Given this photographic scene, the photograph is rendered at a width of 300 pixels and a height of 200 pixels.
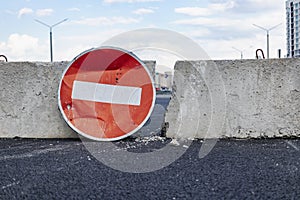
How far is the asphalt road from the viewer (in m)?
3.30

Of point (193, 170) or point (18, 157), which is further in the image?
point (18, 157)

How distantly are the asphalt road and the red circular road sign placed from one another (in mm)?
647

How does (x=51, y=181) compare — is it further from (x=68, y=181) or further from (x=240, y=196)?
(x=240, y=196)

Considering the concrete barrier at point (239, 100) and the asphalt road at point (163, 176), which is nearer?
the asphalt road at point (163, 176)

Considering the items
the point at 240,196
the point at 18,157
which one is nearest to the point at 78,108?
the point at 18,157

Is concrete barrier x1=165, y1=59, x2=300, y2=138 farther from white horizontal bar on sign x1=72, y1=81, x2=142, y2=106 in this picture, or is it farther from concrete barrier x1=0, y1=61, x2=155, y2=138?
concrete barrier x1=0, y1=61, x2=155, y2=138

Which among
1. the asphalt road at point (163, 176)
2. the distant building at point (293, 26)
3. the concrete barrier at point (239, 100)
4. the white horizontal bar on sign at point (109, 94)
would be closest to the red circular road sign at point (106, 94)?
the white horizontal bar on sign at point (109, 94)

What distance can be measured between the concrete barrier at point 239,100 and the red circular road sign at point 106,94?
539 millimetres

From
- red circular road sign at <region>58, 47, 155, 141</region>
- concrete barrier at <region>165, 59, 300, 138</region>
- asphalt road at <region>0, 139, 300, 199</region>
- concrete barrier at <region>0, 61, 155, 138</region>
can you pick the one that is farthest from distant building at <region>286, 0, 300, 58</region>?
asphalt road at <region>0, 139, 300, 199</region>

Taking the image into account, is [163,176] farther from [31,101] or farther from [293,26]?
[293,26]

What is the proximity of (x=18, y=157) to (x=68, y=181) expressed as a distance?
1.44 meters

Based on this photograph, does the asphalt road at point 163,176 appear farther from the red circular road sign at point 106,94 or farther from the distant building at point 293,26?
the distant building at point 293,26

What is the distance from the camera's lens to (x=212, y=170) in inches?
161

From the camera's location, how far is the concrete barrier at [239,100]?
606 cm
